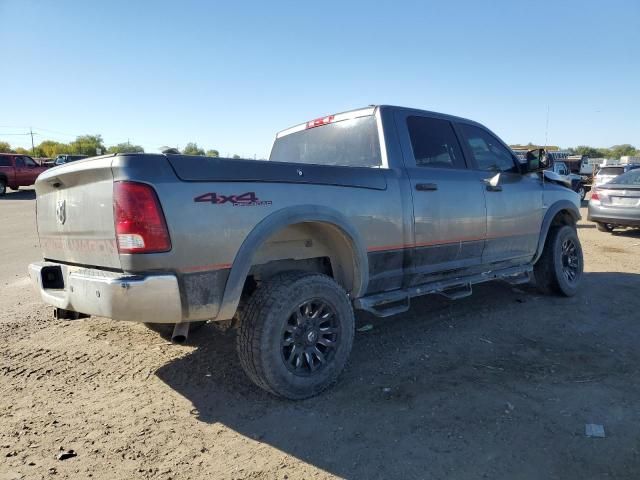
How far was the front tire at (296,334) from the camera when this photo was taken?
10.0 ft

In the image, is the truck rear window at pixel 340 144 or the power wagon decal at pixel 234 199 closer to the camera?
the power wagon decal at pixel 234 199

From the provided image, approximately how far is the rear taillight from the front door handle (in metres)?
2.18

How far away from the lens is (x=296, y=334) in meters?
3.25

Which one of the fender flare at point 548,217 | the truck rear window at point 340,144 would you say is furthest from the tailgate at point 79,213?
the fender flare at point 548,217

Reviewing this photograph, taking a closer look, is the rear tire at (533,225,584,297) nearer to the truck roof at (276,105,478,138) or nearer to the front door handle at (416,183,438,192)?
the truck roof at (276,105,478,138)

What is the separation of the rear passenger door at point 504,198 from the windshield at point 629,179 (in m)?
7.07

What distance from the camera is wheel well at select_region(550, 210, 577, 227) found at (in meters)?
5.95

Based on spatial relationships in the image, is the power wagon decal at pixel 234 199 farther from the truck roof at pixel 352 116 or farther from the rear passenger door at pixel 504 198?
the rear passenger door at pixel 504 198

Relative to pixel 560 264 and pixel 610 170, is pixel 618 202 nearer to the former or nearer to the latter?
pixel 560 264

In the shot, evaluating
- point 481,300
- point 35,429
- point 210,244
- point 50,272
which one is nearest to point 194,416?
point 35,429

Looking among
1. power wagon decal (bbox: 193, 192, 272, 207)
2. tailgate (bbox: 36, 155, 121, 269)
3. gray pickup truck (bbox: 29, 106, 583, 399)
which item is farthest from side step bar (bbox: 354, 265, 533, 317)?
tailgate (bbox: 36, 155, 121, 269)

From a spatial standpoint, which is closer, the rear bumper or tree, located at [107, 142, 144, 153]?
tree, located at [107, 142, 144, 153]

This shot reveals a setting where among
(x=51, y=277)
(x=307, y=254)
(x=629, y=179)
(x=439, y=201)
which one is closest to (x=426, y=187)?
(x=439, y=201)

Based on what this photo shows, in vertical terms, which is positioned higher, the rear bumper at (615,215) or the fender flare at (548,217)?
the fender flare at (548,217)
